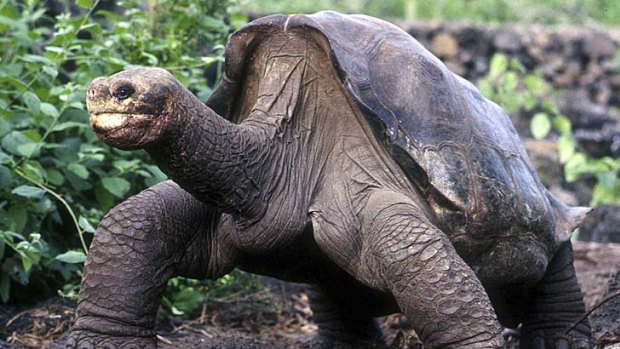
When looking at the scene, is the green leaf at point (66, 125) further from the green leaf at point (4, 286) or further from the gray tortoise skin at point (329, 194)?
the gray tortoise skin at point (329, 194)

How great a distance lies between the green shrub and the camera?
14.9 ft

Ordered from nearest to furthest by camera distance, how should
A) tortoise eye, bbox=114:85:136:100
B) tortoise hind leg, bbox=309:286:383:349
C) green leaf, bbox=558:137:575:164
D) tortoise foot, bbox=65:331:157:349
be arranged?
1. tortoise eye, bbox=114:85:136:100
2. tortoise foot, bbox=65:331:157:349
3. tortoise hind leg, bbox=309:286:383:349
4. green leaf, bbox=558:137:575:164

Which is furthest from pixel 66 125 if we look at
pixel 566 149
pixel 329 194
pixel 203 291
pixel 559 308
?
pixel 566 149

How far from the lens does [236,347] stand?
3.95m

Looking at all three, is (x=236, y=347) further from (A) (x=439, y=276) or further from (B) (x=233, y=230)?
(A) (x=439, y=276)

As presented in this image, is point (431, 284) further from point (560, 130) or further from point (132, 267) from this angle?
point (560, 130)

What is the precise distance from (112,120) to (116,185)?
1.84 meters

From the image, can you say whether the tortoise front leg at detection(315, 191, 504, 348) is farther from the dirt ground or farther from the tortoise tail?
the tortoise tail

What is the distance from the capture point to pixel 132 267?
3.47m

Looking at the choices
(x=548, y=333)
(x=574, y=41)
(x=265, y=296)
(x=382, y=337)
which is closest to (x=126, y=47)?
(x=265, y=296)

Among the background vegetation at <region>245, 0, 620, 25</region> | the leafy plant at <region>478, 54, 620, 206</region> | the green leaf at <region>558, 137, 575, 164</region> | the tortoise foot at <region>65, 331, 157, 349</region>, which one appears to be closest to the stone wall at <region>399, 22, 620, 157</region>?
the leafy plant at <region>478, 54, 620, 206</region>

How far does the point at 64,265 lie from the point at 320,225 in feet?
5.73

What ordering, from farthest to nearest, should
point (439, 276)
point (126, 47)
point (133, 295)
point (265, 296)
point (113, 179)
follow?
point (265, 296)
point (126, 47)
point (113, 179)
point (133, 295)
point (439, 276)

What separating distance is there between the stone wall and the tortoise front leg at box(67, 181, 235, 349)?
326 inches
